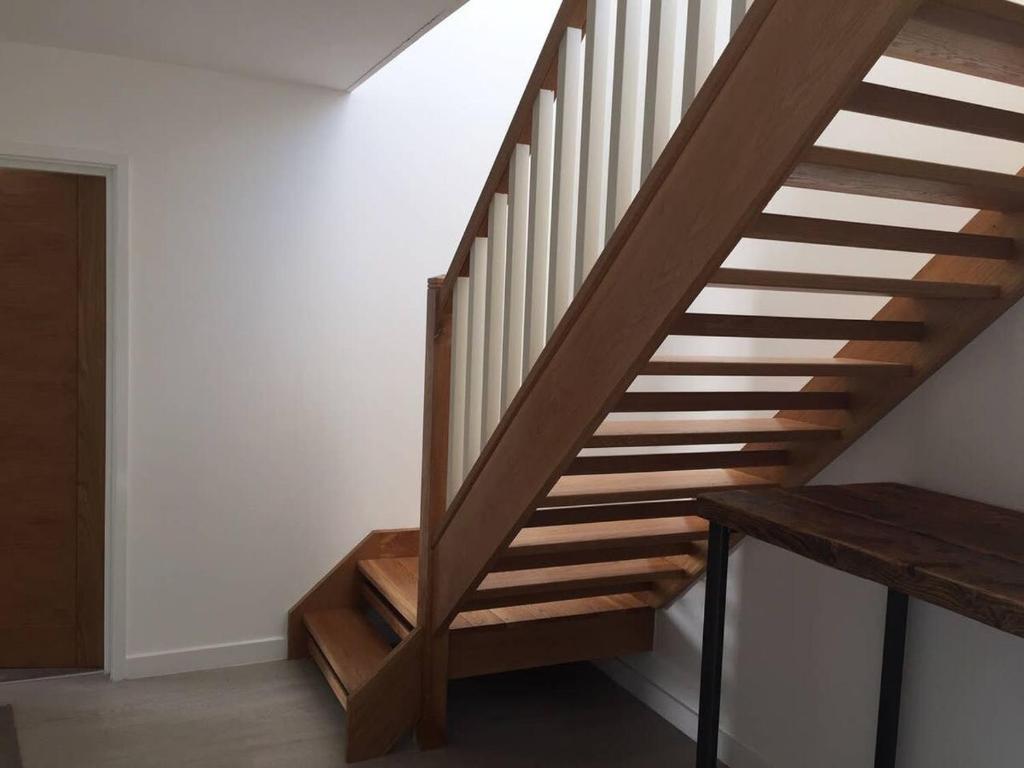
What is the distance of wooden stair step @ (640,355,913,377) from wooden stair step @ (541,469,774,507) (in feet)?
1.63

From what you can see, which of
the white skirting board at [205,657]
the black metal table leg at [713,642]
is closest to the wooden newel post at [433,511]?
the white skirting board at [205,657]

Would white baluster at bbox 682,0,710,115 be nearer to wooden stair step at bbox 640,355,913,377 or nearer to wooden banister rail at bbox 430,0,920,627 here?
wooden banister rail at bbox 430,0,920,627

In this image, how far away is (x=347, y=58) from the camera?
122 inches

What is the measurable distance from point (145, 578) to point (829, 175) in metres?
2.88

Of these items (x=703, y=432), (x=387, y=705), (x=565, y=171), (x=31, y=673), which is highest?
(x=565, y=171)

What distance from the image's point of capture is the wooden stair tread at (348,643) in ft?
10.00

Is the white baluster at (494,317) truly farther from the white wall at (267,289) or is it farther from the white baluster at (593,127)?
the white wall at (267,289)

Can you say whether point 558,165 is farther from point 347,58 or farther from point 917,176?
point 347,58

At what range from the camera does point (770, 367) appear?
2.07 metres

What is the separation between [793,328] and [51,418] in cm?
272

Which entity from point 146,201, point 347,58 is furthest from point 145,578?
point 347,58

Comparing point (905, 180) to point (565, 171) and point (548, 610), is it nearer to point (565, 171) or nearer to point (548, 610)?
point (565, 171)

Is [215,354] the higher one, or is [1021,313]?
[1021,313]

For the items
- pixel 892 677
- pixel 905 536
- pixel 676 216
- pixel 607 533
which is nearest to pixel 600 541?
pixel 607 533
